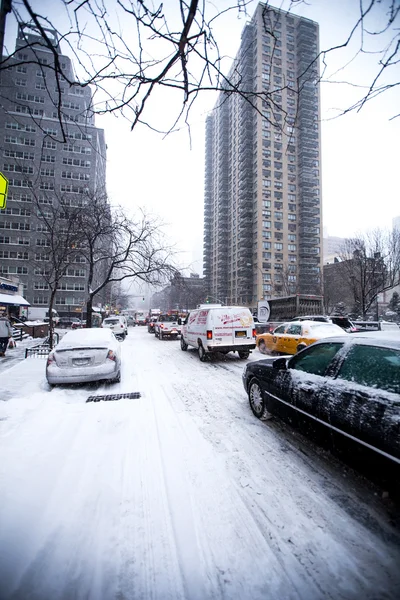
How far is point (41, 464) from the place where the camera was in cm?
314

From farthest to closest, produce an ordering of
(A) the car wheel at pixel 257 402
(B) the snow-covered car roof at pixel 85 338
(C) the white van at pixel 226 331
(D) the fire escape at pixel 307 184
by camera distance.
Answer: (D) the fire escape at pixel 307 184
(C) the white van at pixel 226 331
(B) the snow-covered car roof at pixel 85 338
(A) the car wheel at pixel 257 402

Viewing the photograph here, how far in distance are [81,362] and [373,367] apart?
578 cm

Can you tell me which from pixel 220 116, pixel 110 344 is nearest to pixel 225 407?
pixel 110 344

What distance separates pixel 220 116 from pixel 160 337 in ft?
385

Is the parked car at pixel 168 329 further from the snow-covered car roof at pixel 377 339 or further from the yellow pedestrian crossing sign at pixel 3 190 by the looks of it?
the snow-covered car roof at pixel 377 339

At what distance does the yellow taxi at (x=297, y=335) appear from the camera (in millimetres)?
9617

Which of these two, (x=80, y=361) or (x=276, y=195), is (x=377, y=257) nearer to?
(x=80, y=361)

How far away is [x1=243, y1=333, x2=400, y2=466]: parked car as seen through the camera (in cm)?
232

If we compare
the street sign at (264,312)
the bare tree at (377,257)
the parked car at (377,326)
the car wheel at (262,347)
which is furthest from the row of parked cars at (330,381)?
the bare tree at (377,257)

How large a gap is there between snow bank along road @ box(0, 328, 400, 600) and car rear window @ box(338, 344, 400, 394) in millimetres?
1140

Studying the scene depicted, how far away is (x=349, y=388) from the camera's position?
278cm

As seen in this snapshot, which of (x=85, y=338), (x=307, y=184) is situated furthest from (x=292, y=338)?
(x=307, y=184)

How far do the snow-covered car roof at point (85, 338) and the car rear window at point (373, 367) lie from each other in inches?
212

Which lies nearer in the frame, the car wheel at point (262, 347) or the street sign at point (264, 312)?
the car wheel at point (262, 347)
